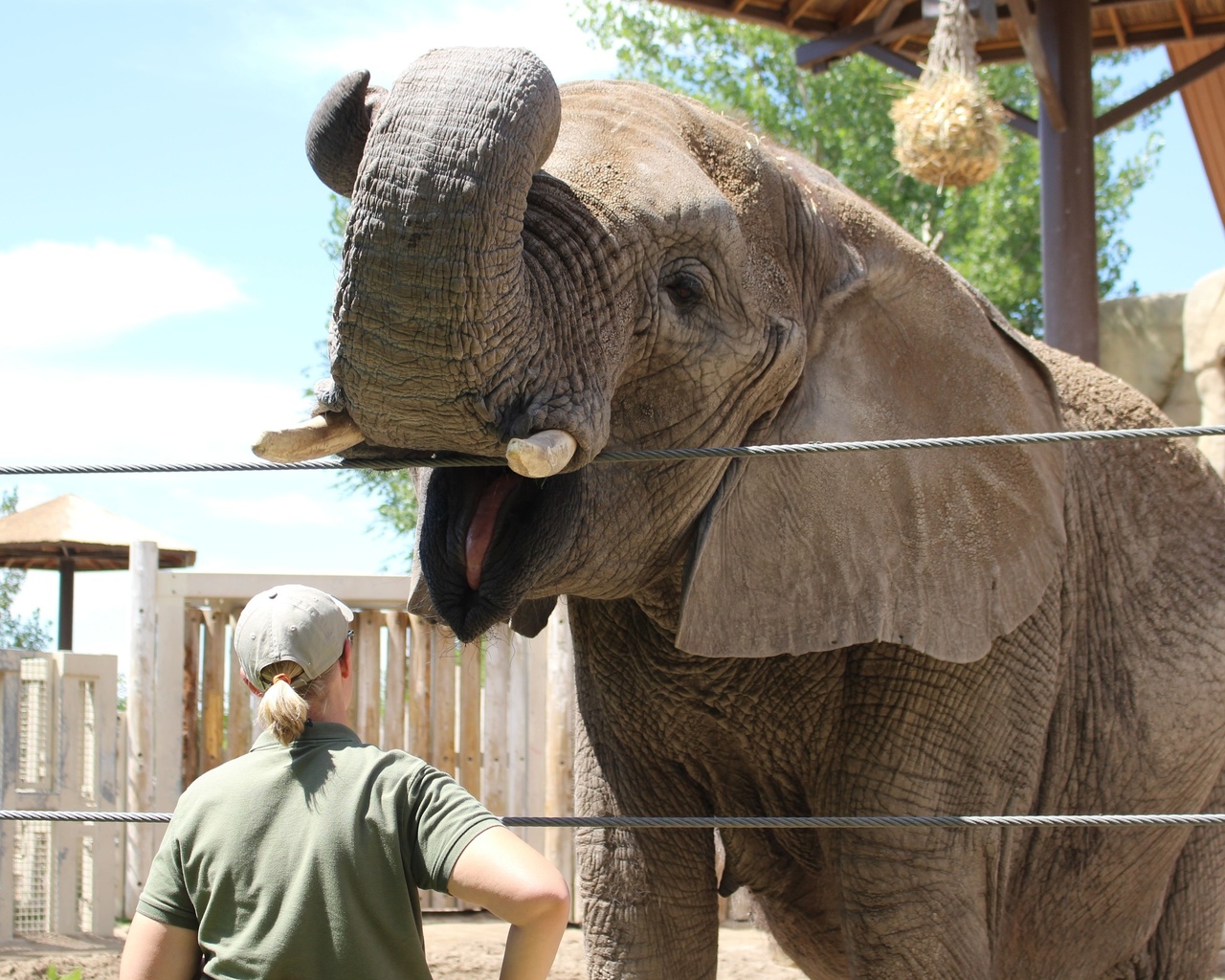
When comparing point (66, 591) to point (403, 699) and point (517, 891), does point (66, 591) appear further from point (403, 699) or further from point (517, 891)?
point (517, 891)

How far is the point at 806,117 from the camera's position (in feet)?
71.9

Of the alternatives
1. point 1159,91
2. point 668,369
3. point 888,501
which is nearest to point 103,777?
point 888,501

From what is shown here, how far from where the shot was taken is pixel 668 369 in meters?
2.40

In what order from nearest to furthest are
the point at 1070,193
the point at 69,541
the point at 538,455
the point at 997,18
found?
1. the point at 538,455
2. the point at 1070,193
3. the point at 997,18
4. the point at 69,541

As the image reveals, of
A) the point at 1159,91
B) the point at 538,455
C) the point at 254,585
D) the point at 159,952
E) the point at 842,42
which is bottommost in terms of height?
the point at 159,952

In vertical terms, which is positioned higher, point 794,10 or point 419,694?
point 794,10

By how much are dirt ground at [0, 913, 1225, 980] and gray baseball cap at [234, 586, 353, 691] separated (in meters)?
4.09

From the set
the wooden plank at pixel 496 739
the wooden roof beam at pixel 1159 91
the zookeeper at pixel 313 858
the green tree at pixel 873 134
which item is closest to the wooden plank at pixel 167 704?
the wooden plank at pixel 496 739

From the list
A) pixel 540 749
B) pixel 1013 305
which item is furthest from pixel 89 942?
pixel 1013 305

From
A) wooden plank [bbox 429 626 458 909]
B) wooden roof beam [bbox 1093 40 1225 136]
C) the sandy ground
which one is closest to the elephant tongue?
the sandy ground

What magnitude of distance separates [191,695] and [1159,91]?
6140 mm

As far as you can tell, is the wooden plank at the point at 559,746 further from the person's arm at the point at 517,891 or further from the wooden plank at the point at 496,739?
the person's arm at the point at 517,891

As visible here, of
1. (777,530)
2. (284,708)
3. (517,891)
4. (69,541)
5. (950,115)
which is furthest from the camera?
(69,541)

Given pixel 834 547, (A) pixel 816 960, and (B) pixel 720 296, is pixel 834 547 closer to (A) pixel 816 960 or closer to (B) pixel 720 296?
(B) pixel 720 296
